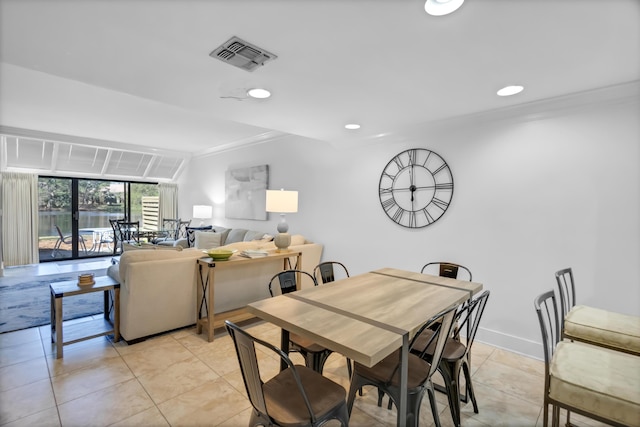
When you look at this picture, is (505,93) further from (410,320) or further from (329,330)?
(329,330)

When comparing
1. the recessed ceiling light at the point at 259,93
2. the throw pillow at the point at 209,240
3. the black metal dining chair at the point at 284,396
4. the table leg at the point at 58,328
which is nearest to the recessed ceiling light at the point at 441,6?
the recessed ceiling light at the point at 259,93

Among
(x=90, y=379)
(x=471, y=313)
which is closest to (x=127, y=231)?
(x=90, y=379)

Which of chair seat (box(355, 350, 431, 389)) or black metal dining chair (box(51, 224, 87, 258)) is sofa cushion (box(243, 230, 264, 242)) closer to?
chair seat (box(355, 350, 431, 389))

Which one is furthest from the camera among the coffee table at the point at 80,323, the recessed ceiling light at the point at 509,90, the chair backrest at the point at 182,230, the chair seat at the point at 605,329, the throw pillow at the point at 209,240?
the chair backrest at the point at 182,230

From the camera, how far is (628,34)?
157 cm

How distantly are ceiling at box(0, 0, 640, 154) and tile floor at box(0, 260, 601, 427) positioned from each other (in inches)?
85.4

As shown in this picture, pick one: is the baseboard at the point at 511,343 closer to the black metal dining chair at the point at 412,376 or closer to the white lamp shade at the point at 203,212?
the black metal dining chair at the point at 412,376

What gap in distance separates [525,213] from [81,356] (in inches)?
161

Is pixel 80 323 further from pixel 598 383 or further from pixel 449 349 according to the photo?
pixel 598 383

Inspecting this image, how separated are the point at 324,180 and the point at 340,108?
168cm

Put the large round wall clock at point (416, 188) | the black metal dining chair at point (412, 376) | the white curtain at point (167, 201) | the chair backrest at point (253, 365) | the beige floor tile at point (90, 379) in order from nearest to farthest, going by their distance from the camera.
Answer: the chair backrest at point (253, 365) < the black metal dining chair at point (412, 376) < the beige floor tile at point (90, 379) < the large round wall clock at point (416, 188) < the white curtain at point (167, 201)

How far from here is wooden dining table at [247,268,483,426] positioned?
4.27 feet

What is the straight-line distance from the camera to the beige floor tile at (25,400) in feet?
6.05

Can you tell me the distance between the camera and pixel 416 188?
3.38 meters
